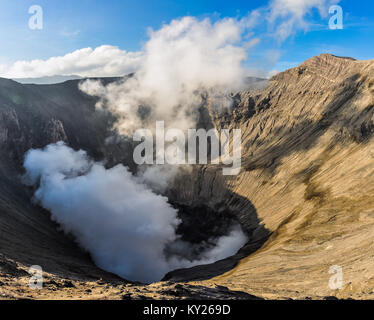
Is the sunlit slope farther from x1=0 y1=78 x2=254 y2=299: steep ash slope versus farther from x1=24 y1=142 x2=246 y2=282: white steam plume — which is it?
x1=0 y1=78 x2=254 y2=299: steep ash slope

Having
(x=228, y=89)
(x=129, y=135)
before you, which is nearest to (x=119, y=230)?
(x=129, y=135)

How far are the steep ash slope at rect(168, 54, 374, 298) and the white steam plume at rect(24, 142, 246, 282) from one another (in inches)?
505

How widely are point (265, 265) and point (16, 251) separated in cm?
3403

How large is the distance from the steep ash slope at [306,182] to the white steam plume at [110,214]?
1283 centimetres

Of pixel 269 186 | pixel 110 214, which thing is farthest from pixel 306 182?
pixel 110 214

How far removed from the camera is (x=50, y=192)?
265 ft

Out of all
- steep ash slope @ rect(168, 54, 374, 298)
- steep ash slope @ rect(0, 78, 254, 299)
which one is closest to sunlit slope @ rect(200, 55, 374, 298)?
steep ash slope @ rect(168, 54, 374, 298)

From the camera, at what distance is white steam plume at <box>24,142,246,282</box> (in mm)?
69312

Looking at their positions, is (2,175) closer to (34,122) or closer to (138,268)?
(34,122)

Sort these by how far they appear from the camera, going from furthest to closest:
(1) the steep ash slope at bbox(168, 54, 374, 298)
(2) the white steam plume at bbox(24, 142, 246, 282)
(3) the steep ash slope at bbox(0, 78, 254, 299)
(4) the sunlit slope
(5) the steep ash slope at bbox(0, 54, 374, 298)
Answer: (2) the white steam plume at bbox(24, 142, 246, 282) → (1) the steep ash slope at bbox(168, 54, 374, 298) → (4) the sunlit slope → (5) the steep ash slope at bbox(0, 54, 374, 298) → (3) the steep ash slope at bbox(0, 78, 254, 299)

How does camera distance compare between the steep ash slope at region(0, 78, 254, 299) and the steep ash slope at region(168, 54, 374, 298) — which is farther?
the steep ash slope at region(168, 54, 374, 298)

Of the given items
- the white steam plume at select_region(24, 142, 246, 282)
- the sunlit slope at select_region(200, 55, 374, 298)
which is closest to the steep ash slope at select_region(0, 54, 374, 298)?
the sunlit slope at select_region(200, 55, 374, 298)

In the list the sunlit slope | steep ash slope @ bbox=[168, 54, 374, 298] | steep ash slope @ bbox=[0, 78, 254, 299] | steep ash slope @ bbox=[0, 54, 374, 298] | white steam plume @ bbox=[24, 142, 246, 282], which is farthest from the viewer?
white steam plume @ bbox=[24, 142, 246, 282]

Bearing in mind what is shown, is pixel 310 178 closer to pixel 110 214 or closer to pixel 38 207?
pixel 110 214
